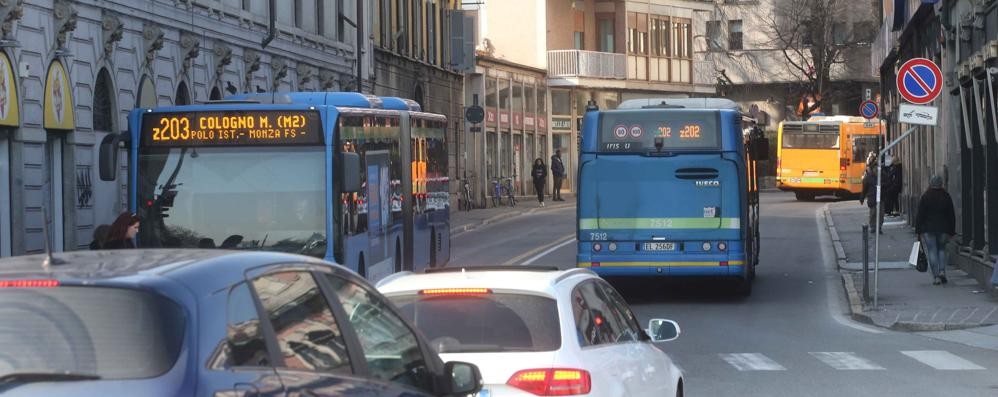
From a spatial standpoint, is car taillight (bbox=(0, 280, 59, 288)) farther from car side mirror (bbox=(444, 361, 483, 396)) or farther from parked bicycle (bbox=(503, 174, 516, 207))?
parked bicycle (bbox=(503, 174, 516, 207))

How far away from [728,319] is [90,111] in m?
11.2

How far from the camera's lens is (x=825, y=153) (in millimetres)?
54500

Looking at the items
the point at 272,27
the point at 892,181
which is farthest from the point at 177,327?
the point at 892,181

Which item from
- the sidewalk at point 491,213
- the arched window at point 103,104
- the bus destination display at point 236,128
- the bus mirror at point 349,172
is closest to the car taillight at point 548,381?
the bus mirror at point 349,172

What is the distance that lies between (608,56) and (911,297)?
45.9 m

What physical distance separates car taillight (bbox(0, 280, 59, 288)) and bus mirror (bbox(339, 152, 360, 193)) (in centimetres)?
1118

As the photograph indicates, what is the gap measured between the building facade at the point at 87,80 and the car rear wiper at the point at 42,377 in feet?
41.1

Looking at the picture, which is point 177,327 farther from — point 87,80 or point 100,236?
point 87,80

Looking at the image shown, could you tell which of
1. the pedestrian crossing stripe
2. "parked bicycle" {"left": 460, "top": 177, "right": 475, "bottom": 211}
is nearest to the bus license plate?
the pedestrian crossing stripe

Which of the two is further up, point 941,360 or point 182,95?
point 182,95

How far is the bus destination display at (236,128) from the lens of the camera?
52.5ft

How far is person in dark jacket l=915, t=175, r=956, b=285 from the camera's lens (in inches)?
916

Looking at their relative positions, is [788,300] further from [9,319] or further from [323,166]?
[9,319]

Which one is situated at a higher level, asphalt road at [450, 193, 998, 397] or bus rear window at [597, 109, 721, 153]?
bus rear window at [597, 109, 721, 153]
